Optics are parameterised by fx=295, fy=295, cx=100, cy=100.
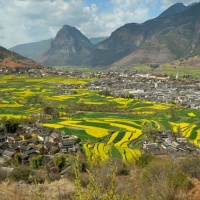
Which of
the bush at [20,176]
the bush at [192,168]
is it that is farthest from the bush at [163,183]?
the bush at [20,176]

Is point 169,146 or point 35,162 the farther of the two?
point 169,146

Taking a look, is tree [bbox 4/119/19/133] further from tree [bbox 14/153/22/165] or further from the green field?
tree [bbox 14/153/22/165]

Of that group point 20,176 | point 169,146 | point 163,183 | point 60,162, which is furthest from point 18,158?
point 163,183

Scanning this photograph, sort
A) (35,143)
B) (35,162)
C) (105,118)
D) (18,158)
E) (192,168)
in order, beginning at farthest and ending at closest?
(105,118) → (35,143) → (18,158) → (35,162) → (192,168)

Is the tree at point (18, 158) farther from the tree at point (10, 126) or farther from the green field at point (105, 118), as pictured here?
the tree at point (10, 126)

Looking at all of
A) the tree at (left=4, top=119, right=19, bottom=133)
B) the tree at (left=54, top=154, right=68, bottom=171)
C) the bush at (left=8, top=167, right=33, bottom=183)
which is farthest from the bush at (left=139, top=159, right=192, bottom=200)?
the tree at (left=4, top=119, right=19, bottom=133)

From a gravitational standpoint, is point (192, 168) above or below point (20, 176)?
above

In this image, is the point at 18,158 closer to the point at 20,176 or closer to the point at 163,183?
the point at 20,176
